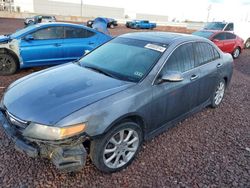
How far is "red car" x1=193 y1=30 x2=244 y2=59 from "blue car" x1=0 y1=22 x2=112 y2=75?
6164 mm

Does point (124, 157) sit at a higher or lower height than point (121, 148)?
lower

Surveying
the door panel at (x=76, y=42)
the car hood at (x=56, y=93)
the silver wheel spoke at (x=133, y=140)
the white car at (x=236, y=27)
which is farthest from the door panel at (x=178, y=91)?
the white car at (x=236, y=27)

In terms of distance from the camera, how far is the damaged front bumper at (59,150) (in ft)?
7.27

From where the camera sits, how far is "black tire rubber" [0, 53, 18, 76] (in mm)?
5984

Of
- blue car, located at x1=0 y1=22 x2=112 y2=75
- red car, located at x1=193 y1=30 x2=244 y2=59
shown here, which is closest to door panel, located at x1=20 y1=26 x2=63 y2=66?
blue car, located at x1=0 y1=22 x2=112 y2=75

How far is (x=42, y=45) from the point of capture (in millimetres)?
6270

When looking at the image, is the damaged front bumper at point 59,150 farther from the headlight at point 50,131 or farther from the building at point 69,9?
the building at point 69,9

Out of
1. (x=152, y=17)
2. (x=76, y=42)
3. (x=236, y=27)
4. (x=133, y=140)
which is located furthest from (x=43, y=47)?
(x=152, y=17)

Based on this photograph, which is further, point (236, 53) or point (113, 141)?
point (236, 53)

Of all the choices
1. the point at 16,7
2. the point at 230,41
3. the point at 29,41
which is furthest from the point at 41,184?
the point at 16,7

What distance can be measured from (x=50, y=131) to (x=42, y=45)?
15.5 feet

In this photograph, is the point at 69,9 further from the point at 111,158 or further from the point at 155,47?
the point at 111,158

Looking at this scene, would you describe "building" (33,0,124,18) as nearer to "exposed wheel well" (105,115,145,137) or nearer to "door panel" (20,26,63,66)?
"door panel" (20,26,63,66)

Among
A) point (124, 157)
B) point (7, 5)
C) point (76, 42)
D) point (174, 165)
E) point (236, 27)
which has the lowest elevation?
point (174, 165)
